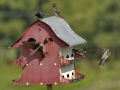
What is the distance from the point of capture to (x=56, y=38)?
8469mm

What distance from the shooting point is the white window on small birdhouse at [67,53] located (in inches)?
338

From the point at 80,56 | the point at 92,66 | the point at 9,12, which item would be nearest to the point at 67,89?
the point at 92,66

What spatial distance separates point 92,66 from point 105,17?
10.3 metres

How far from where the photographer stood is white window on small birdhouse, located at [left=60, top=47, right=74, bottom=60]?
28.2 ft

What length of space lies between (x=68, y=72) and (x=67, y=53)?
0.25 m

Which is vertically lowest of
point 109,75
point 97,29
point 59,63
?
point 59,63

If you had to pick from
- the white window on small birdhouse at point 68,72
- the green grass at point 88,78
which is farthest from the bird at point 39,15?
the green grass at point 88,78

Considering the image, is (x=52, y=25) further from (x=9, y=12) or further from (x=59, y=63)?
(x=9, y=12)

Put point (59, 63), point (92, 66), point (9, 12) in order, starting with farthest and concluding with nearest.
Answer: point (9, 12) < point (92, 66) < point (59, 63)

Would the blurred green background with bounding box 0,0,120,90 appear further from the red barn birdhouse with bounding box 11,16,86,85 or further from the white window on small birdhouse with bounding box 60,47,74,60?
the red barn birdhouse with bounding box 11,16,86,85

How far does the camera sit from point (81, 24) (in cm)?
3656

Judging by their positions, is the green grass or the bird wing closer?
the bird wing

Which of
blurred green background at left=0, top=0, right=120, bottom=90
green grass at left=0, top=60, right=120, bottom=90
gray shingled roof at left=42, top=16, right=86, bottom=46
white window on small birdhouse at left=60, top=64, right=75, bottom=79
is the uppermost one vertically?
blurred green background at left=0, top=0, right=120, bottom=90

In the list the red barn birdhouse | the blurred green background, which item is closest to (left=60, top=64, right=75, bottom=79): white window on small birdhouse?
the red barn birdhouse
